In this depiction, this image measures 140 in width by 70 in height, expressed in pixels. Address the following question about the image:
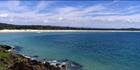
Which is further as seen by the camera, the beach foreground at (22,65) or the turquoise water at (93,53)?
the turquoise water at (93,53)

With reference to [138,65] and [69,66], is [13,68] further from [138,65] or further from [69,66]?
[138,65]

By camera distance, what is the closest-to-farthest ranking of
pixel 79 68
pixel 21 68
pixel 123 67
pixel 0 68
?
pixel 21 68 → pixel 0 68 → pixel 79 68 → pixel 123 67

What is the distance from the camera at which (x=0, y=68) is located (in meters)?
24.5

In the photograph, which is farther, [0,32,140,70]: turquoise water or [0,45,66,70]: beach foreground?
[0,32,140,70]: turquoise water

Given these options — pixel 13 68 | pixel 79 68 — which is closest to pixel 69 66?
pixel 79 68

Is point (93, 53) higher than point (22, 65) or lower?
lower

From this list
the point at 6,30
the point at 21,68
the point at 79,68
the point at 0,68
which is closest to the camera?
the point at 21,68

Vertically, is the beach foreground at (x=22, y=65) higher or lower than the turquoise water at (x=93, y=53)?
higher

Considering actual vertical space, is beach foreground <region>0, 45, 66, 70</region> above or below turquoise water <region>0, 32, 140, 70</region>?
above

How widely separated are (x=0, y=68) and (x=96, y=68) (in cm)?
1455

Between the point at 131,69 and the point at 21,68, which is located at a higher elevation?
the point at 21,68

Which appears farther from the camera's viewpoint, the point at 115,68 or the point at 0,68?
the point at 115,68

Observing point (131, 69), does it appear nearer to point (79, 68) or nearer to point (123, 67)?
point (123, 67)

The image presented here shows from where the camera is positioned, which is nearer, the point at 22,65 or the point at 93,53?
the point at 22,65
